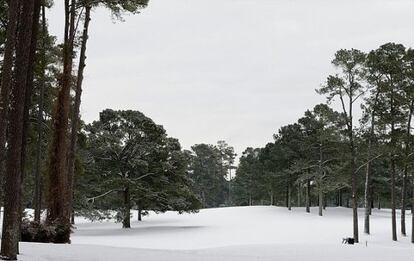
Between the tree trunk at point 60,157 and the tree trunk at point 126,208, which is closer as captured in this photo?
the tree trunk at point 60,157

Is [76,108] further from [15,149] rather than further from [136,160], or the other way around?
[136,160]

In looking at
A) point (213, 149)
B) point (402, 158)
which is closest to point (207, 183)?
point (213, 149)

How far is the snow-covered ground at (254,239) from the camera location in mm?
15977

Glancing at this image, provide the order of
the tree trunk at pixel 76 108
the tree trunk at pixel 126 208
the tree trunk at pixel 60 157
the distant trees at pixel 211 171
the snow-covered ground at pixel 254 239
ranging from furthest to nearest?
the distant trees at pixel 211 171, the tree trunk at pixel 126 208, the tree trunk at pixel 76 108, the snow-covered ground at pixel 254 239, the tree trunk at pixel 60 157

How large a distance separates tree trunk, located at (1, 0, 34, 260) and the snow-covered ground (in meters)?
2.05

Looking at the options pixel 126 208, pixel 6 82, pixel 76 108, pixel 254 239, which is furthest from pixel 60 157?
pixel 126 208

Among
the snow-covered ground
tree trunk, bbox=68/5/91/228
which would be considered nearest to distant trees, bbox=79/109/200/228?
the snow-covered ground

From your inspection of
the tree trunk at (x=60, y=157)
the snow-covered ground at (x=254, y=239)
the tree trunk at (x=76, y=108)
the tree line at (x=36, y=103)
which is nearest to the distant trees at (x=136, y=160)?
the snow-covered ground at (x=254, y=239)

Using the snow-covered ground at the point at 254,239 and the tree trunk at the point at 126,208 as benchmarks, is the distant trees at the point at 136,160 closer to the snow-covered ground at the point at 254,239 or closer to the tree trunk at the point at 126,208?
the tree trunk at the point at 126,208

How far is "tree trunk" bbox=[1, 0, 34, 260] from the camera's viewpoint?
9.12 metres

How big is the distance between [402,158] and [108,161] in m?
20.2

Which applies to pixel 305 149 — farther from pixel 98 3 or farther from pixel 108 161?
pixel 98 3

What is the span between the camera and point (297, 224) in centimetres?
3906

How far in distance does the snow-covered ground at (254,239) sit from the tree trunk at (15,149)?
2052 millimetres
